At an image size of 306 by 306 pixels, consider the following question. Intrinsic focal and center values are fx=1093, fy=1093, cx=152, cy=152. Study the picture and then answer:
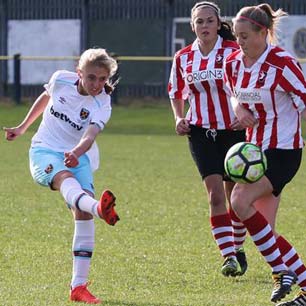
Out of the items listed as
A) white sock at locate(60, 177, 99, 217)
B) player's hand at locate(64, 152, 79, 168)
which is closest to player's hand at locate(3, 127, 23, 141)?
white sock at locate(60, 177, 99, 217)

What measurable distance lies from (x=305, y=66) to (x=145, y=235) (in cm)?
1660

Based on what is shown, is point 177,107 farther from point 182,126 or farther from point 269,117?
point 269,117

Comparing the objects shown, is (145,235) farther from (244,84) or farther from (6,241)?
(244,84)

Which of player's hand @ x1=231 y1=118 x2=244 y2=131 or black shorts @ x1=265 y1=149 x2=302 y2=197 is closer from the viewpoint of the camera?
black shorts @ x1=265 y1=149 x2=302 y2=197

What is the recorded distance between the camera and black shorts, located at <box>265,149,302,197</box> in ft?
21.0

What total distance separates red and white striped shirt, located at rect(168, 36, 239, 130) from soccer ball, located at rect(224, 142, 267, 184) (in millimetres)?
1407

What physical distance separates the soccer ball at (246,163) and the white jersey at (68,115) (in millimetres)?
948

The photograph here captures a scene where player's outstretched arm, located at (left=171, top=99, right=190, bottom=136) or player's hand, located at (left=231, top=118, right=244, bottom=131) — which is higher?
player's hand, located at (left=231, top=118, right=244, bottom=131)

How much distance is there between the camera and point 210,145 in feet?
25.4

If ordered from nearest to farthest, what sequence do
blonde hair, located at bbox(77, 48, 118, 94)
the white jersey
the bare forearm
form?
blonde hair, located at bbox(77, 48, 118, 94) < the white jersey < the bare forearm

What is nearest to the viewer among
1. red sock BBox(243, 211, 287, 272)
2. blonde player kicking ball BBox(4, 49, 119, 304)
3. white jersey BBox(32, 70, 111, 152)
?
red sock BBox(243, 211, 287, 272)

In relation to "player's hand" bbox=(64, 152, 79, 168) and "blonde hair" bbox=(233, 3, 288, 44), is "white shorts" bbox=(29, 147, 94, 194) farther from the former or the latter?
"blonde hair" bbox=(233, 3, 288, 44)

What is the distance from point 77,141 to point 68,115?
18 centimetres

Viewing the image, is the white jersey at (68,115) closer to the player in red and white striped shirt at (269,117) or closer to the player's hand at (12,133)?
the player's hand at (12,133)
